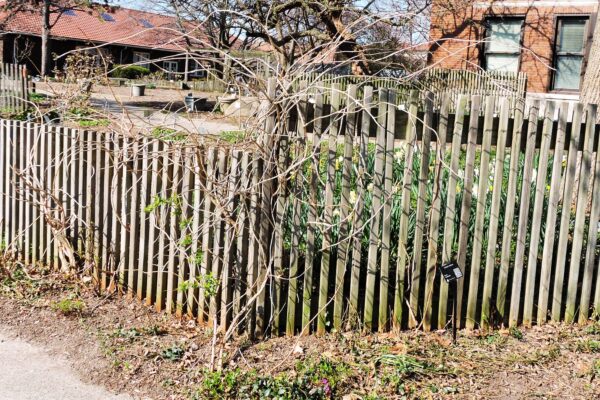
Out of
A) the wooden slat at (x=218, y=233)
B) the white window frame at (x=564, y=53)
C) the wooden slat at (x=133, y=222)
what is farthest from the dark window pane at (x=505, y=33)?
the wooden slat at (x=218, y=233)

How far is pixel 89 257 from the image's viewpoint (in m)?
5.62

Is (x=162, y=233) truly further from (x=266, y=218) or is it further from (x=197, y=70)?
(x=197, y=70)

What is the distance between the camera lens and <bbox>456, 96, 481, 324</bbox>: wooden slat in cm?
456

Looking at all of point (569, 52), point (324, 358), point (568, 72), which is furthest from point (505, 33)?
point (324, 358)

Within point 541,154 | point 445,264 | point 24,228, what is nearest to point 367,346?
point 445,264

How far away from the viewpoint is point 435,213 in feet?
15.3

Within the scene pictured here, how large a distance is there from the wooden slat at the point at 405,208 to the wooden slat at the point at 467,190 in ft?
1.20

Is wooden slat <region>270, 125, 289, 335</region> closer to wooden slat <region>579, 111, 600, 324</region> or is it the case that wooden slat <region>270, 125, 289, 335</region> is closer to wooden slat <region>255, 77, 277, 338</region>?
wooden slat <region>255, 77, 277, 338</region>

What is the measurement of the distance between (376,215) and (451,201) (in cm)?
53

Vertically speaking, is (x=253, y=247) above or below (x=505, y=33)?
below

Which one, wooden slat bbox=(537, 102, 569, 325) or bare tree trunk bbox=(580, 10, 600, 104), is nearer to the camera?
wooden slat bbox=(537, 102, 569, 325)

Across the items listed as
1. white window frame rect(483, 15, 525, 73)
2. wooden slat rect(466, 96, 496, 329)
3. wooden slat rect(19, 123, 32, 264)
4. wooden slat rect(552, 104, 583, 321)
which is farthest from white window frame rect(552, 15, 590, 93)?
wooden slat rect(19, 123, 32, 264)

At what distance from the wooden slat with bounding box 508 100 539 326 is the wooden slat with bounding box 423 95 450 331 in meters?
0.56

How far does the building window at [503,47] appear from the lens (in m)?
20.9
